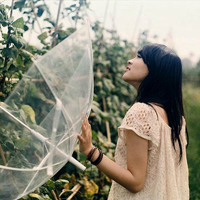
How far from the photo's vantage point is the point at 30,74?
1062mm

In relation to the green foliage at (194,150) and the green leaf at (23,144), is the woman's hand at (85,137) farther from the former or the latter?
the green foliage at (194,150)

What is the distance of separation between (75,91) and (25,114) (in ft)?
0.59

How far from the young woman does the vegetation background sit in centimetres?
46

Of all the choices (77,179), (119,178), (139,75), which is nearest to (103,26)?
(77,179)

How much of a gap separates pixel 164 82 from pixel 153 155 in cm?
32

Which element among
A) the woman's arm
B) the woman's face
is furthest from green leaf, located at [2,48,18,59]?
the woman's arm

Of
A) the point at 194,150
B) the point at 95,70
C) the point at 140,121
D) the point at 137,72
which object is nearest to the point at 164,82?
the point at 137,72

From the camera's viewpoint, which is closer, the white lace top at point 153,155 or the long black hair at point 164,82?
the white lace top at point 153,155

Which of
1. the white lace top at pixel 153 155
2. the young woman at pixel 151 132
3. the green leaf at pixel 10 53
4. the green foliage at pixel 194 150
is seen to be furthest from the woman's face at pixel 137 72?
the green foliage at pixel 194 150

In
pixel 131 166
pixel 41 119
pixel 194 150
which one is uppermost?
pixel 41 119

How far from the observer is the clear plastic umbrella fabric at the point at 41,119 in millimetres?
1090

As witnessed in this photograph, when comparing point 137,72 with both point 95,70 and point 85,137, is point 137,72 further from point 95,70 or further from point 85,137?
point 95,70

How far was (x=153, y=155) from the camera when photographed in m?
1.59

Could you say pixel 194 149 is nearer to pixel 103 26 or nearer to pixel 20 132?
pixel 103 26
